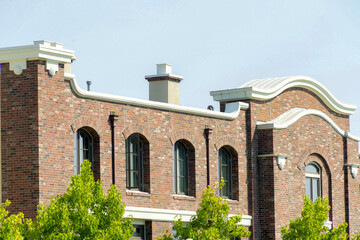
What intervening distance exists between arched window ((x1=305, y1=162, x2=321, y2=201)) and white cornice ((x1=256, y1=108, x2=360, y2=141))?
207 centimetres

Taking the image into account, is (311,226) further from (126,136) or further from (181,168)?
(126,136)

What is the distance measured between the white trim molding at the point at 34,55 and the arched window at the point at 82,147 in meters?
2.61

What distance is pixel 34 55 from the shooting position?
29.0 metres

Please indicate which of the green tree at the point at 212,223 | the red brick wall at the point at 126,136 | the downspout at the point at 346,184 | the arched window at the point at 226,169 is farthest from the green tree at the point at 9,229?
the downspout at the point at 346,184

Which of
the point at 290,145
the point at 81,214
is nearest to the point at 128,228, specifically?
the point at 81,214

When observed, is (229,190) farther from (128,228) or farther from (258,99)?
(128,228)

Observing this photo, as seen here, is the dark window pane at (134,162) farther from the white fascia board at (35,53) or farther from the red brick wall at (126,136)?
the white fascia board at (35,53)

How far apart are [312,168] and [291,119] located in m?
2.84

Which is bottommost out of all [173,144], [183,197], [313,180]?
[183,197]

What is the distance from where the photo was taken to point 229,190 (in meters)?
37.3

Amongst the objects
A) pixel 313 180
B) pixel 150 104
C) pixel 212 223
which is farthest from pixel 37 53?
pixel 313 180

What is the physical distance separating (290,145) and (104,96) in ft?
33.0

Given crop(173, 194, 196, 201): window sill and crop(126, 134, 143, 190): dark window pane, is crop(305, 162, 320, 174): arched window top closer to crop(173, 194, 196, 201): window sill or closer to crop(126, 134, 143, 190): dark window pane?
crop(173, 194, 196, 201): window sill

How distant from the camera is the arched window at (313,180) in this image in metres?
39.9
